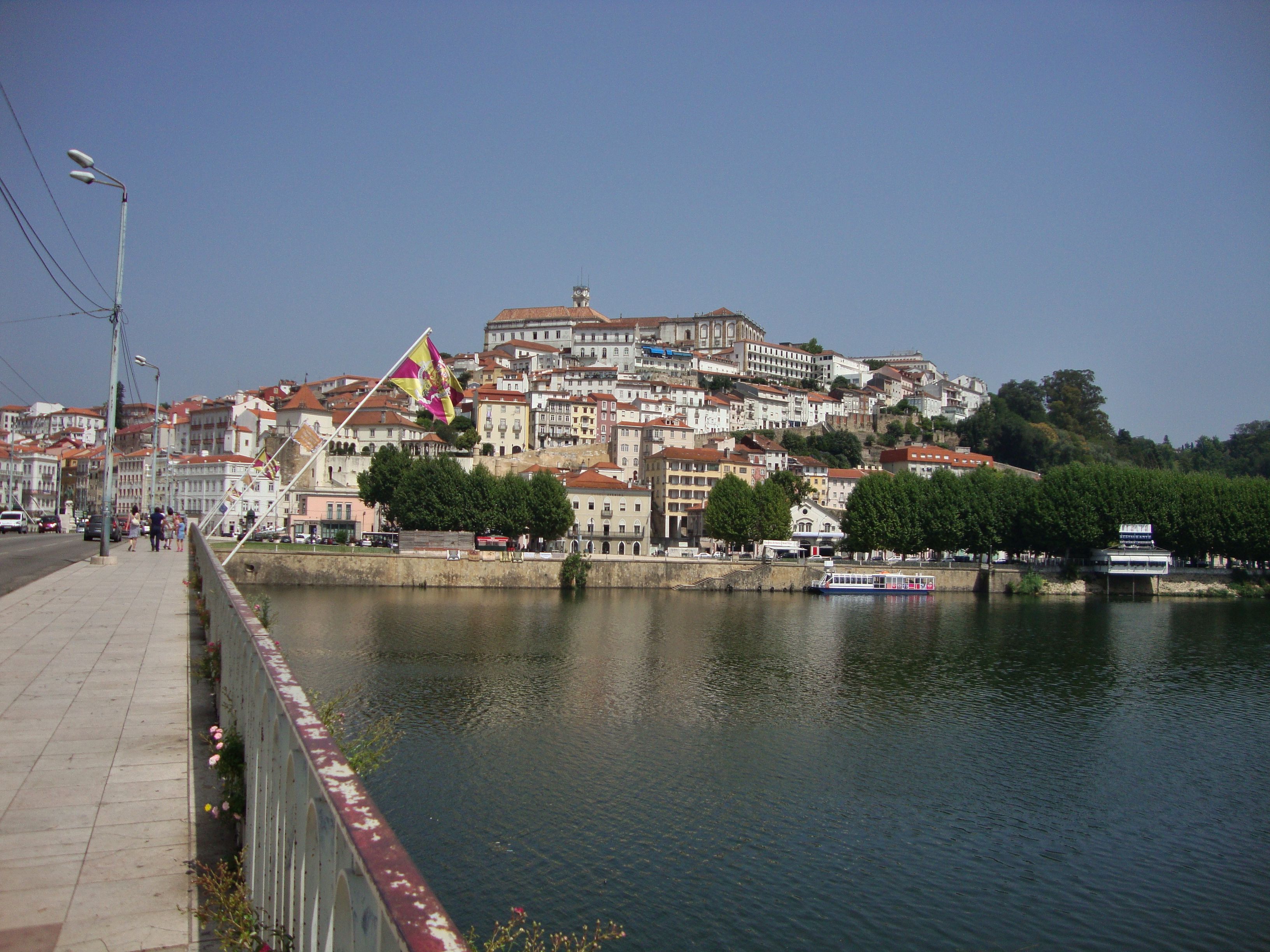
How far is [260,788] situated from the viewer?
3.89 m

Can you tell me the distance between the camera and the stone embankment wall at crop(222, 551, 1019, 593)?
45281 mm

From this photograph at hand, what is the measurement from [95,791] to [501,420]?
260 feet

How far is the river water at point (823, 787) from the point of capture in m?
11.1

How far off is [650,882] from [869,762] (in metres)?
6.92

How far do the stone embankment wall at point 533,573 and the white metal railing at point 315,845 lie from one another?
4107 cm

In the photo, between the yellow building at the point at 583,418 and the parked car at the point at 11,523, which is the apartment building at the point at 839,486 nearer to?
the yellow building at the point at 583,418

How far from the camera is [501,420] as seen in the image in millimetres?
83438

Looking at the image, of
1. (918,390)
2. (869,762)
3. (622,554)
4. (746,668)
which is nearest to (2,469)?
(622,554)

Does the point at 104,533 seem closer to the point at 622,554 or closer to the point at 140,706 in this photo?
the point at 140,706

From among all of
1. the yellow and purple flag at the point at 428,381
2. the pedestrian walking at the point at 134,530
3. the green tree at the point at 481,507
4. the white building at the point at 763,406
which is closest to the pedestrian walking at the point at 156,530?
the pedestrian walking at the point at 134,530

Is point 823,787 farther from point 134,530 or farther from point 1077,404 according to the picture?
point 1077,404

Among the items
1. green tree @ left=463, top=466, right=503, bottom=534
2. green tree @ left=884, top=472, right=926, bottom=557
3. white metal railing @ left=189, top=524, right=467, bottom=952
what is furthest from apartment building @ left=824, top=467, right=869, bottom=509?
white metal railing @ left=189, top=524, right=467, bottom=952

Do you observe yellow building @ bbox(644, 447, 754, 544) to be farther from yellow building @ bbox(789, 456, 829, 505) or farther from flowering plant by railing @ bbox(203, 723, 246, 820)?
flowering plant by railing @ bbox(203, 723, 246, 820)

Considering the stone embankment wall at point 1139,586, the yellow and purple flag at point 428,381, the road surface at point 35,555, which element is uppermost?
the yellow and purple flag at point 428,381
